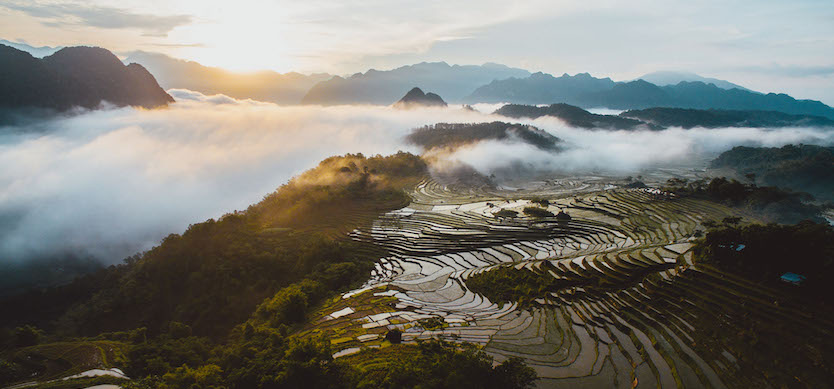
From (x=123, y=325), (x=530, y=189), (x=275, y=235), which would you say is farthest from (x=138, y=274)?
(x=530, y=189)

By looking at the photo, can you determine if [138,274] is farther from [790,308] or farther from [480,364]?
[790,308]

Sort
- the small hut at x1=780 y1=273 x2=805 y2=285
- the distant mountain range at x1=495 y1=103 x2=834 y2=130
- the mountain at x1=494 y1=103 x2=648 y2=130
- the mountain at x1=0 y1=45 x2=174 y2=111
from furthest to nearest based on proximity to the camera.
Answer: the distant mountain range at x1=495 y1=103 x2=834 y2=130 < the mountain at x1=494 y1=103 x2=648 y2=130 < the mountain at x1=0 y1=45 x2=174 y2=111 < the small hut at x1=780 y1=273 x2=805 y2=285

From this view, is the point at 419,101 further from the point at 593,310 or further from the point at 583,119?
the point at 593,310

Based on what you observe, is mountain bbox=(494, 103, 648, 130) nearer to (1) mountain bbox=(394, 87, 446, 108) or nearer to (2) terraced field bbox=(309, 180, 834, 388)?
(1) mountain bbox=(394, 87, 446, 108)

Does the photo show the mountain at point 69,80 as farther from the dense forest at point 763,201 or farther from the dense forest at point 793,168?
the dense forest at point 793,168

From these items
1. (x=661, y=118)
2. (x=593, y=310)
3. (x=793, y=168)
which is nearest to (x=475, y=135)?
(x=793, y=168)

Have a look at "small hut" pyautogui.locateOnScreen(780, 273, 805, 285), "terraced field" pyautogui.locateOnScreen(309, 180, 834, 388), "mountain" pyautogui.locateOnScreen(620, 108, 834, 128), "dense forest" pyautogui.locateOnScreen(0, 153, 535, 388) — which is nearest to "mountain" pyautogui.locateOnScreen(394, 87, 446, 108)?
"mountain" pyautogui.locateOnScreen(620, 108, 834, 128)
